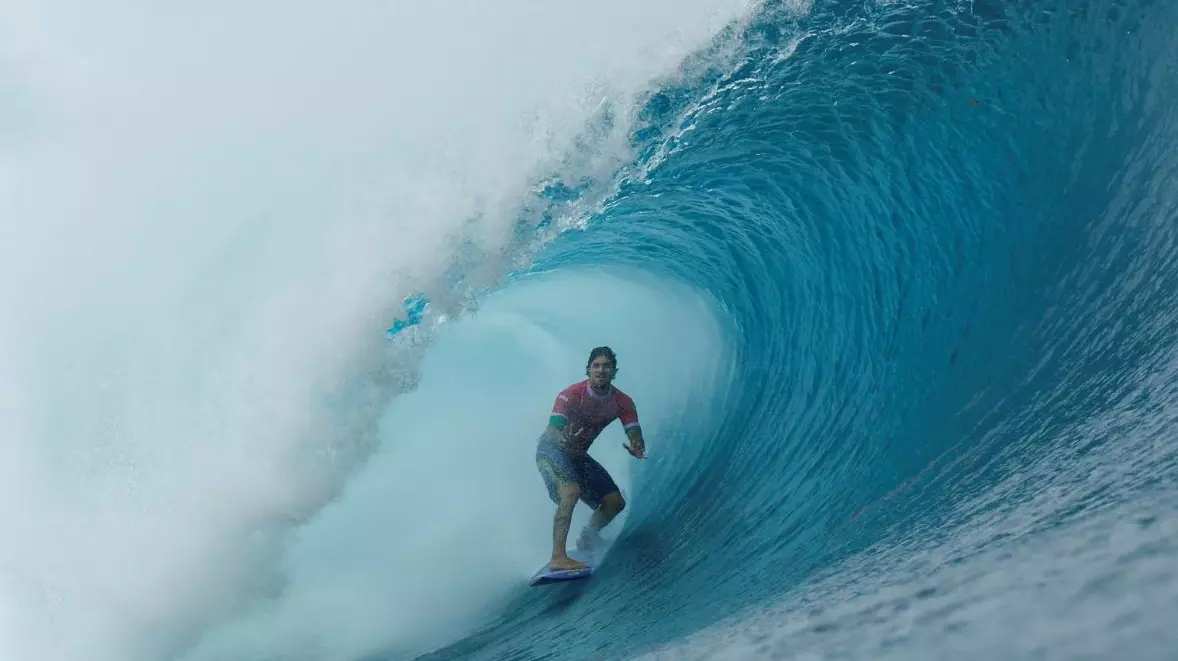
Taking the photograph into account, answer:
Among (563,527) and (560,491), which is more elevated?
(560,491)

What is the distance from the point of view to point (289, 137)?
31.7 ft

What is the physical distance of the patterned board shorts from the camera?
6141 millimetres

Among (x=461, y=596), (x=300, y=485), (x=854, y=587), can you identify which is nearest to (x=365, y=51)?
(x=300, y=485)

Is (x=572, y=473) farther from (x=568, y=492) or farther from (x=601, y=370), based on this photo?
(x=601, y=370)

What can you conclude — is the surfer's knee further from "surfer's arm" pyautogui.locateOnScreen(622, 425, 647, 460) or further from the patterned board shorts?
"surfer's arm" pyautogui.locateOnScreen(622, 425, 647, 460)

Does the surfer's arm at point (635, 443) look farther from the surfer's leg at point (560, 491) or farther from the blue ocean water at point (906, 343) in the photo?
the blue ocean water at point (906, 343)

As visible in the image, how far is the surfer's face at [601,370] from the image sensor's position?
5871 mm

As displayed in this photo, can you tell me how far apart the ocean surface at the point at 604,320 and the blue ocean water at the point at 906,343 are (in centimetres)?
3

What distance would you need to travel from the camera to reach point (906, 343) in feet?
19.9

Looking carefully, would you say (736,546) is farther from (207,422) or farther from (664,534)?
(207,422)

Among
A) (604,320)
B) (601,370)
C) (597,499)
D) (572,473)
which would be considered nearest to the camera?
(601,370)

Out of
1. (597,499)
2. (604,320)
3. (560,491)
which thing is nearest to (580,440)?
(560,491)

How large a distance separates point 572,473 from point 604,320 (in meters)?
4.10

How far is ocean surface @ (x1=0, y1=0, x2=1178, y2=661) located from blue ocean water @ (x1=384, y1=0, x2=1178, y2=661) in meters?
0.03
